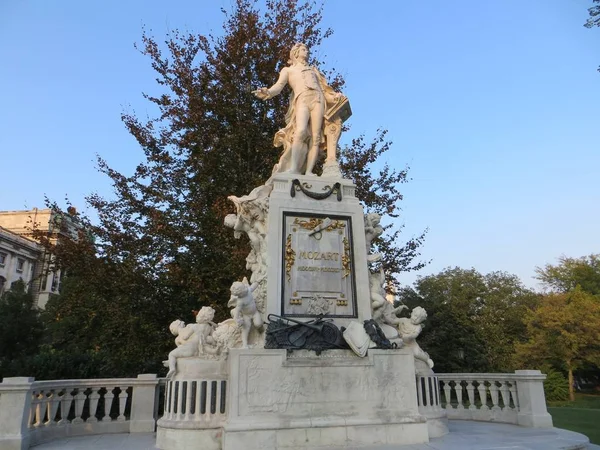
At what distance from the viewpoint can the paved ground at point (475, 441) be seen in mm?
5801

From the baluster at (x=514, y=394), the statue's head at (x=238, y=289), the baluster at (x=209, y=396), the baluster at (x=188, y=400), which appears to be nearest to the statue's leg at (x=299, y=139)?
the statue's head at (x=238, y=289)

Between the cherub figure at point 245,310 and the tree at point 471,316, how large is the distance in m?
22.3

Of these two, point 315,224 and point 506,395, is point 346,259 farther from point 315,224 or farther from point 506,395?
point 506,395

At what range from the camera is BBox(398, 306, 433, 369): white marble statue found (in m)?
7.41

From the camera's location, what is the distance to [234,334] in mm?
6664

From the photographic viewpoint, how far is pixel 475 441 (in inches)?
246

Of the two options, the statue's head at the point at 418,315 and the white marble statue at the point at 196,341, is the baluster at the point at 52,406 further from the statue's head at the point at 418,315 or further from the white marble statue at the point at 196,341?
the statue's head at the point at 418,315

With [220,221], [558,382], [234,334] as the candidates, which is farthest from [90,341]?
[558,382]

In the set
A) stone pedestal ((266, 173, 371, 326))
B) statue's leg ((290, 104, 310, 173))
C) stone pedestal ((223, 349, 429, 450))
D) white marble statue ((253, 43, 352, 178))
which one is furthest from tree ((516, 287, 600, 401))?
stone pedestal ((223, 349, 429, 450))

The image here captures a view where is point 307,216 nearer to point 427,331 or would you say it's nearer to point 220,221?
point 220,221

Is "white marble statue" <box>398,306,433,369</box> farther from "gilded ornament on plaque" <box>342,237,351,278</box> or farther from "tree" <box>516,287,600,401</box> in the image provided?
"tree" <box>516,287,600,401</box>

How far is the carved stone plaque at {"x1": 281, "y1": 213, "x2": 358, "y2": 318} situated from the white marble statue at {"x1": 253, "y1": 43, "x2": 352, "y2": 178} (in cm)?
134

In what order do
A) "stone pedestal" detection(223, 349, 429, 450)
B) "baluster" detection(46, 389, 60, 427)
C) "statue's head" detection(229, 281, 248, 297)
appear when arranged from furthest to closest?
"baluster" detection(46, 389, 60, 427) < "statue's head" detection(229, 281, 248, 297) < "stone pedestal" detection(223, 349, 429, 450)

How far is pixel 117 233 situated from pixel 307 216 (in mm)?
8180
